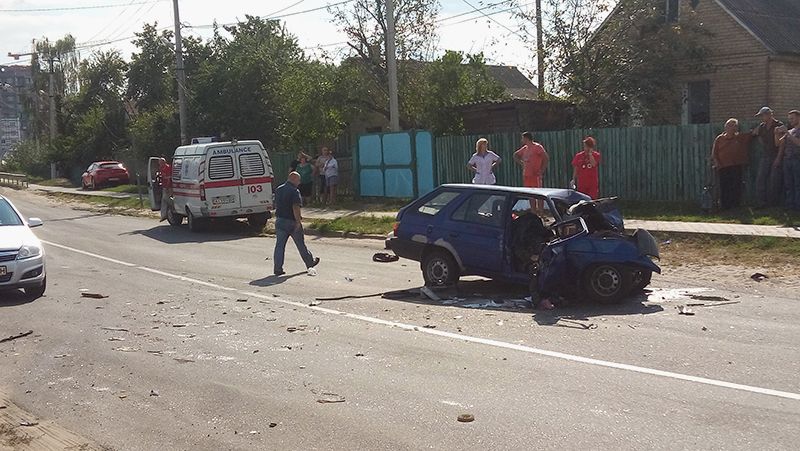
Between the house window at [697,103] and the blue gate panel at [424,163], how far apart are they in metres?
7.35

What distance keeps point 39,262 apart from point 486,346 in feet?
23.1

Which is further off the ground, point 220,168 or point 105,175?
point 220,168

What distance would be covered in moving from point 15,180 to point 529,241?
58.2 m

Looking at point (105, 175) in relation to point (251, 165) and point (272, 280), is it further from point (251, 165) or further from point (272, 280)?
point (272, 280)

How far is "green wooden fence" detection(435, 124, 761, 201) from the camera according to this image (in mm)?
18047

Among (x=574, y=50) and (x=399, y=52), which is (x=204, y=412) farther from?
(x=399, y=52)

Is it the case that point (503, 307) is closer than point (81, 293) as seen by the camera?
Yes

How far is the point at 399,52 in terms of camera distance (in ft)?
101

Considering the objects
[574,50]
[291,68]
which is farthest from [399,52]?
[574,50]

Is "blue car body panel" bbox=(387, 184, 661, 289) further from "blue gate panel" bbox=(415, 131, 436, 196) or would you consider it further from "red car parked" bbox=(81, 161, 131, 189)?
"red car parked" bbox=(81, 161, 131, 189)

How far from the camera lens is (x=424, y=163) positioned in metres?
23.9

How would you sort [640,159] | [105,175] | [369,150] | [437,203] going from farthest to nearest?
[105,175] < [369,150] < [640,159] < [437,203]

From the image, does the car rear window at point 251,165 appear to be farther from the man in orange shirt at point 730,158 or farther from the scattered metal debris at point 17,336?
the scattered metal debris at point 17,336

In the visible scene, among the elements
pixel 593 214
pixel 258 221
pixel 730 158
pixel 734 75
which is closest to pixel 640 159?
pixel 730 158
